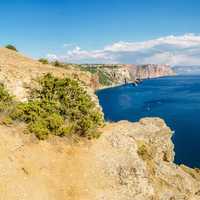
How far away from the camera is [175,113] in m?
148

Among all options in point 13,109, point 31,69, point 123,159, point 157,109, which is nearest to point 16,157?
point 13,109

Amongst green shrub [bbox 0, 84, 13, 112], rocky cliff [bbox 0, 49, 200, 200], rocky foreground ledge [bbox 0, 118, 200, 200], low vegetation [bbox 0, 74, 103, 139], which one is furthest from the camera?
green shrub [bbox 0, 84, 13, 112]

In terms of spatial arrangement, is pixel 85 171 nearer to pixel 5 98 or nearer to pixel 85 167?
pixel 85 167

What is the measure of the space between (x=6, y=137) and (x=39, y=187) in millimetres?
7062

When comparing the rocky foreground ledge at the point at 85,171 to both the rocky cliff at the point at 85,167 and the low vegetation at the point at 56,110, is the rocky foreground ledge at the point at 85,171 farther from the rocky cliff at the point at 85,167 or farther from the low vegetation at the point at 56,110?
the low vegetation at the point at 56,110

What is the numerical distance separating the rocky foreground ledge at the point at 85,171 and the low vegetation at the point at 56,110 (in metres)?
1.48

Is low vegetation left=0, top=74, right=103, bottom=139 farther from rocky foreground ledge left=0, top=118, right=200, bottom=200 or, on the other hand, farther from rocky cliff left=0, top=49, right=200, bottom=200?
rocky foreground ledge left=0, top=118, right=200, bottom=200

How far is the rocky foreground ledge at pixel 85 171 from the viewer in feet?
88.5

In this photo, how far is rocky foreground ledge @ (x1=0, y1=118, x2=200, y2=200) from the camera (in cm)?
2698

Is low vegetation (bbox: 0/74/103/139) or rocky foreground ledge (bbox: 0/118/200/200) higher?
low vegetation (bbox: 0/74/103/139)

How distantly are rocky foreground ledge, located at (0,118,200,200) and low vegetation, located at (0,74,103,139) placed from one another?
1.48 m

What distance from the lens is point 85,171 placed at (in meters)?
30.1

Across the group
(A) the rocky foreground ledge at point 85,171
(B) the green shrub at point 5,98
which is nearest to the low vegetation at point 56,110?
(B) the green shrub at point 5,98

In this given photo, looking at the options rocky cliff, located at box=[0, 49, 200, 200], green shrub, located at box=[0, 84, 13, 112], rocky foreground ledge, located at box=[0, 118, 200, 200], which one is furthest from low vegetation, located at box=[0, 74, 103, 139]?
Answer: rocky foreground ledge, located at box=[0, 118, 200, 200]
